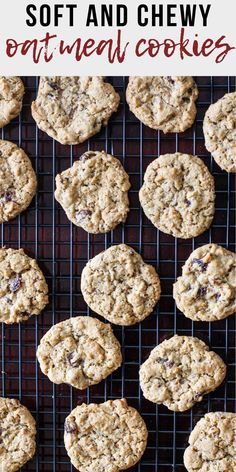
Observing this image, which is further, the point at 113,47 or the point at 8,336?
the point at 8,336

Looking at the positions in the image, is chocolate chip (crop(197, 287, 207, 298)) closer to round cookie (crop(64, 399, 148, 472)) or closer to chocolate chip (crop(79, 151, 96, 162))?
round cookie (crop(64, 399, 148, 472))

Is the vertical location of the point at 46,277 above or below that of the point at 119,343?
above

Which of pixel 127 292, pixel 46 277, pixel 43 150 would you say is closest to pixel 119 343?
pixel 127 292

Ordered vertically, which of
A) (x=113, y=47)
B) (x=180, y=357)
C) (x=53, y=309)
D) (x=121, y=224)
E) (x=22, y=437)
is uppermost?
(x=113, y=47)

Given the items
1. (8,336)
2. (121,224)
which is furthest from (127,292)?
(8,336)

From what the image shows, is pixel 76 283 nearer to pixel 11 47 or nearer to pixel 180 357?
pixel 180 357

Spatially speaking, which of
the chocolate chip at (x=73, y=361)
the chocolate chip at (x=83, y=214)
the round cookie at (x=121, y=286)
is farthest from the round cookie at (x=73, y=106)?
the chocolate chip at (x=73, y=361)
